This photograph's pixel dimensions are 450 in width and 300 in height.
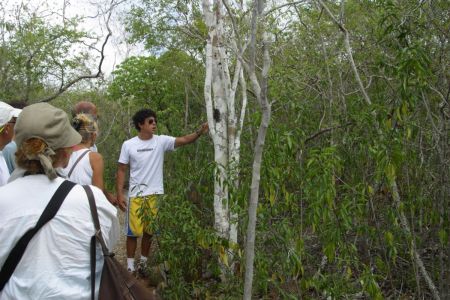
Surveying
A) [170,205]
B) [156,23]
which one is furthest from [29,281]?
[156,23]

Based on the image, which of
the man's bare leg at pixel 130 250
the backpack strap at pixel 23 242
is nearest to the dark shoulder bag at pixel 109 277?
the backpack strap at pixel 23 242

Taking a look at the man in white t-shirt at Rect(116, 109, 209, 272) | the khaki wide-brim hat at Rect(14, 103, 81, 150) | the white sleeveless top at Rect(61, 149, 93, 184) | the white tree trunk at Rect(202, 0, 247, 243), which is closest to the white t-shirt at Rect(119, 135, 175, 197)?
the man in white t-shirt at Rect(116, 109, 209, 272)

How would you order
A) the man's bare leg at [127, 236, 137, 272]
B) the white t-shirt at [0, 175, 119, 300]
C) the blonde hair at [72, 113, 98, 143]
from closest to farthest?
the white t-shirt at [0, 175, 119, 300], the blonde hair at [72, 113, 98, 143], the man's bare leg at [127, 236, 137, 272]

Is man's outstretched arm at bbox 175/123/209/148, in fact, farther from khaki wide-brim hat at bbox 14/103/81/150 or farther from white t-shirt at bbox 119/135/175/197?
khaki wide-brim hat at bbox 14/103/81/150

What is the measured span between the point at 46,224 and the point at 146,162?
3216 millimetres

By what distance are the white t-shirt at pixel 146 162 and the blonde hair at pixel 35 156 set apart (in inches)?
120

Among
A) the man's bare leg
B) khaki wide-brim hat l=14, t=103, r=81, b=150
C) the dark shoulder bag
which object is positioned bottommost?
the man's bare leg

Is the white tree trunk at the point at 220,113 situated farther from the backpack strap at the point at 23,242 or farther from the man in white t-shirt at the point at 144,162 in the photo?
the backpack strap at the point at 23,242

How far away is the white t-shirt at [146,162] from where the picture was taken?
496 centimetres

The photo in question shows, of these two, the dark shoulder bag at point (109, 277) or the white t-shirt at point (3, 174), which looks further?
the white t-shirt at point (3, 174)

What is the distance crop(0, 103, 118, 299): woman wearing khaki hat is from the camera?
1.75m

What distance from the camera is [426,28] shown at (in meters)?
3.57

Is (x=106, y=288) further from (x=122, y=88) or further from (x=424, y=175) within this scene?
(x=122, y=88)

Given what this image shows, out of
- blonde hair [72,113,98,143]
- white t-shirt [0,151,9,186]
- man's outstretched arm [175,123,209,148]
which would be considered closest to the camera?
white t-shirt [0,151,9,186]
